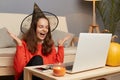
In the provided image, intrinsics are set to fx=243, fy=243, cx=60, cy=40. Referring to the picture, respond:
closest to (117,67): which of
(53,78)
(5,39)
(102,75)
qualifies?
(102,75)

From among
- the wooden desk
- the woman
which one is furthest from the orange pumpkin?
the woman

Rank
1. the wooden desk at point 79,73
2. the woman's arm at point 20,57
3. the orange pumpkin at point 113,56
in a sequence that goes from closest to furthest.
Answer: the wooden desk at point 79,73
the orange pumpkin at point 113,56
the woman's arm at point 20,57

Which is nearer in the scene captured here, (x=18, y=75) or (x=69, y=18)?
(x=18, y=75)

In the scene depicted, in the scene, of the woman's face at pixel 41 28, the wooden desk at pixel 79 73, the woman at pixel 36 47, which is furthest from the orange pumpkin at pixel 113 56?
the woman's face at pixel 41 28

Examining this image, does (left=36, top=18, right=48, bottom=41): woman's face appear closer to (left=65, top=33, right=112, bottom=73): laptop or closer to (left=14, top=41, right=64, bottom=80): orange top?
(left=14, top=41, right=64, bottom=80): orange top

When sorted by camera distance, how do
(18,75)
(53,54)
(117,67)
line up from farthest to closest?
(53,54), (18,75), (117,67)

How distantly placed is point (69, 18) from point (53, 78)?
223 centimetres

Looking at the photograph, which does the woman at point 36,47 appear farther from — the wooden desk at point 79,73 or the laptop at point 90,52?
the laptop at point 90,52

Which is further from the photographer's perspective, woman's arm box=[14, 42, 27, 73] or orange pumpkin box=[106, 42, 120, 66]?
woman's arm box=[14, 42, 27, 73]

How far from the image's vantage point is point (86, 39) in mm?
1248

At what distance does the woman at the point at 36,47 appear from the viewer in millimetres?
1681

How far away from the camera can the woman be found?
1.68 meters

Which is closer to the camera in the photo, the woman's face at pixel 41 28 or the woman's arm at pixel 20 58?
the woman's arm at pixel 20 58

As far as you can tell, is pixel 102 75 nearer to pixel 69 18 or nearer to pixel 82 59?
pixel 82 59
